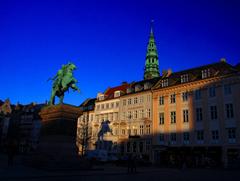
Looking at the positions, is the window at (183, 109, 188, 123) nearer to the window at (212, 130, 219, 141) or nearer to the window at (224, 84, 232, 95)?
the window at (212, 130, 219, 141)

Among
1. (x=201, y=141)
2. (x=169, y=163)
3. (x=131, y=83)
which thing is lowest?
(x=169, y=163)

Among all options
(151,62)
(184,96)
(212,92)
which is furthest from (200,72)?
(151,62)

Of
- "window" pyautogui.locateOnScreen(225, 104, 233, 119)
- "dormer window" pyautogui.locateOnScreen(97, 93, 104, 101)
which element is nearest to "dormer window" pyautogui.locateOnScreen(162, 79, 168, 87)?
"window" pyautogui.locateOnScreen(225, 104, 233, 119)

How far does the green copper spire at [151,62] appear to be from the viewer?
8175 centimetres

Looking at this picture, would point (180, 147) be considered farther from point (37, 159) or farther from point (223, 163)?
point (37, 159)

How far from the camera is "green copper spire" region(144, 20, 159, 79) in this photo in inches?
3219

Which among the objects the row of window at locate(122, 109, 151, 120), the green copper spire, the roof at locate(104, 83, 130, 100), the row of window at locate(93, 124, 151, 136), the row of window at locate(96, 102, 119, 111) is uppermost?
the green copper spire

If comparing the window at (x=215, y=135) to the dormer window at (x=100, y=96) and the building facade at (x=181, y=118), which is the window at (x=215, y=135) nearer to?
the building facade at (x=181, y=118)

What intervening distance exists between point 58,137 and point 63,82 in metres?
4.57

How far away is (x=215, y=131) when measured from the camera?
41594mm

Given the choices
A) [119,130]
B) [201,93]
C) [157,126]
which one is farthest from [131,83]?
[201,93]

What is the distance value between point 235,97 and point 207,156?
10106mm

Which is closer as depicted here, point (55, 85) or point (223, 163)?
point (55, 85)

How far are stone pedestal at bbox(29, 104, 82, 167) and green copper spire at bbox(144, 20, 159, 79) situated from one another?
62025mm
